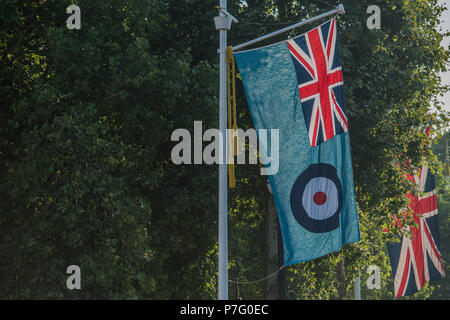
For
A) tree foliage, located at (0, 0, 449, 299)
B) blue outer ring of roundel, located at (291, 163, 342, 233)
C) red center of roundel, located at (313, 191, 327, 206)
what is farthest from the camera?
tree foliage, located at (0, 0, 449, 299)

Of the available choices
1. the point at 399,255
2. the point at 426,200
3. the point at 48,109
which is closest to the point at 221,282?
the point at 48,109

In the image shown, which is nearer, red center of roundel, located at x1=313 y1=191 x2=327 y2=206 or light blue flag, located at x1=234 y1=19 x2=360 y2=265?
light blue flag, located at x1=234 y1=19 x2=360 y2=265

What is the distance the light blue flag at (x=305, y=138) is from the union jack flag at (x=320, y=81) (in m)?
0.02

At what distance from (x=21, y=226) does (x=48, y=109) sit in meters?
2.43

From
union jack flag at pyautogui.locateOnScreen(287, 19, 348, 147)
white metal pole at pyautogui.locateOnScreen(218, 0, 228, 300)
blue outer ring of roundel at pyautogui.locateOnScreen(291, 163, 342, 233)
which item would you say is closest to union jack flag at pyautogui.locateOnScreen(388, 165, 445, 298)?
union jack flag at pyautogui.locateOnScreen(287, 19, 348, 147)

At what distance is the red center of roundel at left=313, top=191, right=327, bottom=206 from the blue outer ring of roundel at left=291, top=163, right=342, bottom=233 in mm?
267

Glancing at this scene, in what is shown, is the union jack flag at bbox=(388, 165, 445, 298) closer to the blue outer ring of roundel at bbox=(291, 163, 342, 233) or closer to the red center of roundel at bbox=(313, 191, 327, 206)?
the blue outer ring of roundel at bbox=(291, 163, 342, 233)

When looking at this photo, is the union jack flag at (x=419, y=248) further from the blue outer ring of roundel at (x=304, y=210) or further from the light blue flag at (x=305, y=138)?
the blue outer ring of roundel at (x=304, y=210)

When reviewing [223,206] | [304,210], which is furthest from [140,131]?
[304,210]

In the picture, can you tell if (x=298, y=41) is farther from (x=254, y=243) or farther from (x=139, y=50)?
(x=254, y=243)

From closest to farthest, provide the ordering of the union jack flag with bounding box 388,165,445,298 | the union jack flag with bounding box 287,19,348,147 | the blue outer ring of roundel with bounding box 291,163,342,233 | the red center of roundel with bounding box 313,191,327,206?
the blue outer ring of roundel with bounding box 291,163,342,233 → the red center of roundel with bounding box 313,191,327,206 → the union jack flag with bounding box 287,19,348,147 → the union jack flag with bounding box 388,165,445,298

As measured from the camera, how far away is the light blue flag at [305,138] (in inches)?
424

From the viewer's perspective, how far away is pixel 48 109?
12203 millimetres

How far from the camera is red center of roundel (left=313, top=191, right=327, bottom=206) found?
1089cm
